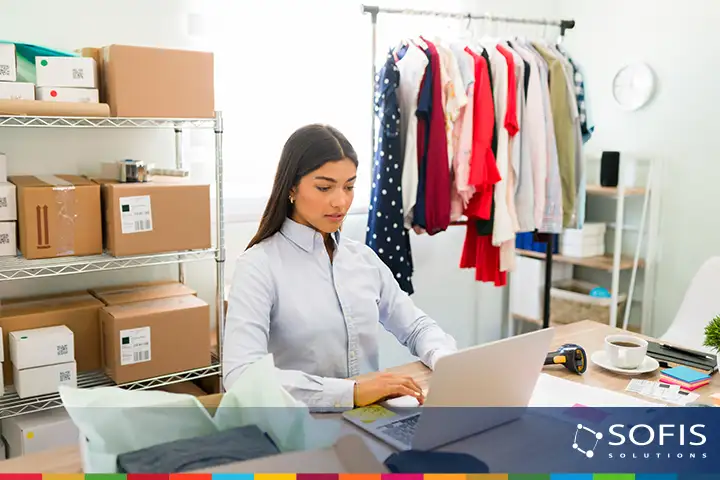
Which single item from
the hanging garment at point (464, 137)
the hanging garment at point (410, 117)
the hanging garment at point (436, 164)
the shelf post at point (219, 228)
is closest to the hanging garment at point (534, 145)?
the hanging garment at point (464, 137)

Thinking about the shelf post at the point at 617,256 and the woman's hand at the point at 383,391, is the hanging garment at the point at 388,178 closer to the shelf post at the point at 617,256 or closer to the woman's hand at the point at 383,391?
the shelf post at the point at 617,256

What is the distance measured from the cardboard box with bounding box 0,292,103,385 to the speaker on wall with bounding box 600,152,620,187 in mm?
2424

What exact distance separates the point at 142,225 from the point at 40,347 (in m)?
0.50

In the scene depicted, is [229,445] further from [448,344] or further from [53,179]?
[53,179]

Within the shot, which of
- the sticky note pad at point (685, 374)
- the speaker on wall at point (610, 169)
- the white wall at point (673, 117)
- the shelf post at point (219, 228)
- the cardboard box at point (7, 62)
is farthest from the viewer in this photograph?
the speaker on wall at point (610, 169)

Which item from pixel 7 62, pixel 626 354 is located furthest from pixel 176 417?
pixel 7 62

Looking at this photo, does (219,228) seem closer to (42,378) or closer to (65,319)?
(65,319)

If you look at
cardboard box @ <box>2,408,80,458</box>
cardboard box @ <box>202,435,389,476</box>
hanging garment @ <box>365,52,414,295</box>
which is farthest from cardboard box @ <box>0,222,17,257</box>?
cardboard box @ <box>202,435,389,476</box>

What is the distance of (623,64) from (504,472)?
3.10 meters

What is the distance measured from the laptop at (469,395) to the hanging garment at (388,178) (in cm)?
159

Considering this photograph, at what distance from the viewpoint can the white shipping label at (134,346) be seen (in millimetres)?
2355

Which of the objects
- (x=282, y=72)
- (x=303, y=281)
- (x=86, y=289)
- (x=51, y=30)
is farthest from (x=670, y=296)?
(x=51, y=30)

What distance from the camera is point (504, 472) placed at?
113 centimetres

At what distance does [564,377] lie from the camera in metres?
1.63
